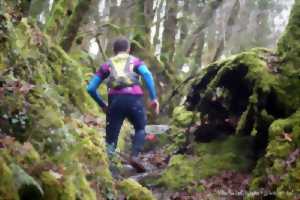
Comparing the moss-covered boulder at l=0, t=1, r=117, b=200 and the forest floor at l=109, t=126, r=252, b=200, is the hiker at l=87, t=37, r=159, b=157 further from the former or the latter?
the moss-covered boulder at l=0, t=1, r=117, b=200

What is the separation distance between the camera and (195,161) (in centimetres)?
861

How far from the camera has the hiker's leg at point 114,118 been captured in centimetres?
843

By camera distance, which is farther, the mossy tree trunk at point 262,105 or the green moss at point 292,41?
the green moss at point 292,41

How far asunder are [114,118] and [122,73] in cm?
79

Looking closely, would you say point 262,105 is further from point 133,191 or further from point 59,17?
point 59,17

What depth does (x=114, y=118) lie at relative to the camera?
8555 millimetres

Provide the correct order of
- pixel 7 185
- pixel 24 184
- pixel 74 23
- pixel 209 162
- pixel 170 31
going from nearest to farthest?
pixel 7 185 → pixel 24 184 → pixel 209 162 → pixel 74 23 → pixel 170 31

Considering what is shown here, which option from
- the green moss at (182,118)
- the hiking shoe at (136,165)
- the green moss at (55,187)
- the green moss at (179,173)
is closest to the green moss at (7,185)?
the green moss at (55,187)

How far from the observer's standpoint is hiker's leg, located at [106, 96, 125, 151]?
27.7 ft

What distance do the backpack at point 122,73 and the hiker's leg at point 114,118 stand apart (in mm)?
247

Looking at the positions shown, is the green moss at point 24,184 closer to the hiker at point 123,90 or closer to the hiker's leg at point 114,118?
the hiker at point 123,90

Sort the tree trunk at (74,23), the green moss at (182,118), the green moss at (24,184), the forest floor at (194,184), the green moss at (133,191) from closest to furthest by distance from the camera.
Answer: the green moss at (24,184), the green moss at (133,191), the forest floor at (194,184), the green moss at (182,118), the tree trunk at (74,23)

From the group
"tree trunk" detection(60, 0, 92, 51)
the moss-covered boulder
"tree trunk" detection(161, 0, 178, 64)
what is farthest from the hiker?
"tree trunk" detection(161, 0, 178, 64)

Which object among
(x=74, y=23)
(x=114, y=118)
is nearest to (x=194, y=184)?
(x=114, y=118)
